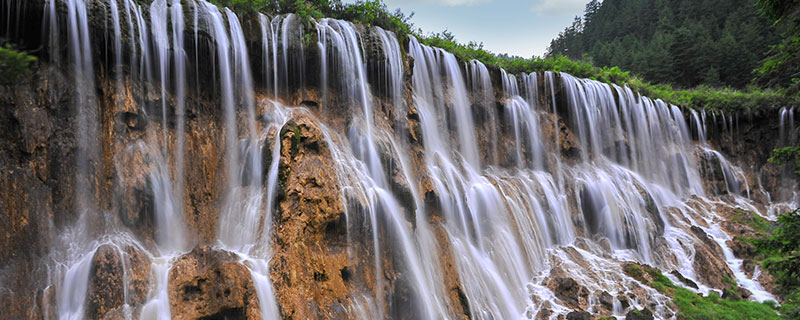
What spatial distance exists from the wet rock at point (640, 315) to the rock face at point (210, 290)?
29.6 feet

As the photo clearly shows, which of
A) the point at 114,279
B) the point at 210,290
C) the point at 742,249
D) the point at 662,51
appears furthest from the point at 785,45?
the point at 662,51

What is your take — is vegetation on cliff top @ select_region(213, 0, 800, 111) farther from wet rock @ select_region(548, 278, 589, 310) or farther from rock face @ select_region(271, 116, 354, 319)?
wet rock @ select_region(548, 278, 589, 310)

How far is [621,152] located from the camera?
65.3ft

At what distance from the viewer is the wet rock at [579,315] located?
1031 centimetres

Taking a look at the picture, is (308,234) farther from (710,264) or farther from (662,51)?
(662,51)

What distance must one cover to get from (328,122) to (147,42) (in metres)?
4.35

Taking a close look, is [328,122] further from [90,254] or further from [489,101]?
[489,101]

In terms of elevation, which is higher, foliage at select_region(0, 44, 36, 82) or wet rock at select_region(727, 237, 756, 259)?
foliage at select_region(0, 44, 36, 82)

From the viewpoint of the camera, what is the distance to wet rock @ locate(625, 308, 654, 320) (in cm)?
1039

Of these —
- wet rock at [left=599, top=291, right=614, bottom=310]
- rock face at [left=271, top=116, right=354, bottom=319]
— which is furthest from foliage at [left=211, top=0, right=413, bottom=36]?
wet rock at [left=599, top=291, right=614, bottom=310]

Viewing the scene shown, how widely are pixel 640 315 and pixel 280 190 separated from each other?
9.28m

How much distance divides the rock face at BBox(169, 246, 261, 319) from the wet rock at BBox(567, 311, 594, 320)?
7572 millimetres

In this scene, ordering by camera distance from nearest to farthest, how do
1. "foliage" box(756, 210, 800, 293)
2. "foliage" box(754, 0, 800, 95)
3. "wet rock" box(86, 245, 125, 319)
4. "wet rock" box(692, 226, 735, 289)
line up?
1. "foliage" box(756, 210, 800, 293)
2. "foliage" box(754, 0, 800, 95)
3. "wet rock" box(86, 245, 125, 319)
4. "wet rock" box(692, 226, 735, 289)

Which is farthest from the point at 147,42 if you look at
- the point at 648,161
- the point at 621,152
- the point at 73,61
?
the point at 648,161
